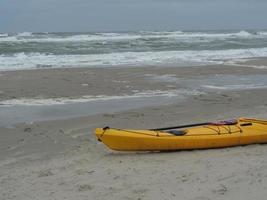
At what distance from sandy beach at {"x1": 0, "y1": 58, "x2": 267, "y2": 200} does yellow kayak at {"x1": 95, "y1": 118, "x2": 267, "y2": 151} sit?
0.38 ft

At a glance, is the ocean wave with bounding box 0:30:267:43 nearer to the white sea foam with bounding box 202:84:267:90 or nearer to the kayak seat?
the white sea foam with bounding box 202:84:267:90

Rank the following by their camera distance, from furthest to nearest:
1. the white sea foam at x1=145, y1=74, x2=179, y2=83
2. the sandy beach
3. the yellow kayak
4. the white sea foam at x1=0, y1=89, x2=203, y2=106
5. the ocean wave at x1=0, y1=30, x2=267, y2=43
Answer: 1. the ocean wave at x1=0, y1=30, x2=267, y2=43
2. the white sea foam at x1=145, y1=74, x2=179, y2=83
3. the white sea foam at x1=0, y1=89, x2=203, y2=106
4. the yellow kayak
5. the sandy beach

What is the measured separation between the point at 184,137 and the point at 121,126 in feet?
7.33

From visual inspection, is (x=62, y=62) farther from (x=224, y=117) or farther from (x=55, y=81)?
(x=224, y=117)

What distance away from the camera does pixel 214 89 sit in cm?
1271

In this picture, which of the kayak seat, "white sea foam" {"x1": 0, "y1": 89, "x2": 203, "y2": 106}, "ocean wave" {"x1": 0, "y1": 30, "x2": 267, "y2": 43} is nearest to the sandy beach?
"white sea foam" {"x1": 0, "y1": 89, "x2": 203, "y2": 106}

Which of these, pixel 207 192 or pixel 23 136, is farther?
pixel 23 136

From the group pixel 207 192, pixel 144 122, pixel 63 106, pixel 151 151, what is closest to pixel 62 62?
pixel 63 106

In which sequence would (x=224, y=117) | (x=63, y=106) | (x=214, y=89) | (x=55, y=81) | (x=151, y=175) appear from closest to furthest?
(x=151, y=175) < (x=224, y=117) < (x=63, y=106) < (x=214, y=89) < (x=55, y=81)

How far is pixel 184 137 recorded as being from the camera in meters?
6.11

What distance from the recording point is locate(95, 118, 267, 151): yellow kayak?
599cm

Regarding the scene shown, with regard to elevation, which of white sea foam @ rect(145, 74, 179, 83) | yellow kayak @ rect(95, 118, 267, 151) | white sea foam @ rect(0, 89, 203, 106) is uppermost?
yellow kayak @ rect(95, 118, 267, 151)

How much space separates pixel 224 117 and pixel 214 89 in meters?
3.99

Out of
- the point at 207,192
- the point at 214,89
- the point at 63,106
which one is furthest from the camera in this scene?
the point at 214,89
